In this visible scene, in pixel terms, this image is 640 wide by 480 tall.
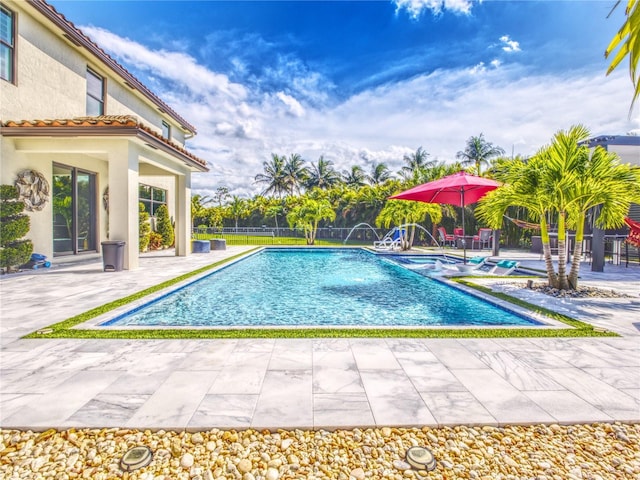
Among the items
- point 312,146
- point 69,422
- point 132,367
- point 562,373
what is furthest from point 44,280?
point 312,146

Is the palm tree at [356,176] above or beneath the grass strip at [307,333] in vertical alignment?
above

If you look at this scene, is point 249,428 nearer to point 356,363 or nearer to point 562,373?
point 356,363

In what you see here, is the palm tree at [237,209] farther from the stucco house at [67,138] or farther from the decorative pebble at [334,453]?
the decorative pebble at [334,453]

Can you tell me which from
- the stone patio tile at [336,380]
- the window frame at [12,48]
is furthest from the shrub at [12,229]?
the stone patio tile at [336,380]

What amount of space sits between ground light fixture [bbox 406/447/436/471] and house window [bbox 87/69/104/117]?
14.0m

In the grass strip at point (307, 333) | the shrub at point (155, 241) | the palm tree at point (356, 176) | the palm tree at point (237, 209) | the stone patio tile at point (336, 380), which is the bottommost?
the stone patio tile at point (336, 380)

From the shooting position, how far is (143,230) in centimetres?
1416

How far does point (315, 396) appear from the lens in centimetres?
276

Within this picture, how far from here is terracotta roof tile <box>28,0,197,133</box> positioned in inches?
343

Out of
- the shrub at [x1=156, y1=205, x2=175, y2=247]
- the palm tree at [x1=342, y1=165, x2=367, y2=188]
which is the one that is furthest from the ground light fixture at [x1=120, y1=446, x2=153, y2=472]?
the palm tree at [x1=342, y1=165, x2=367, y2=188]

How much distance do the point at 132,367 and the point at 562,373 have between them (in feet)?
13.7

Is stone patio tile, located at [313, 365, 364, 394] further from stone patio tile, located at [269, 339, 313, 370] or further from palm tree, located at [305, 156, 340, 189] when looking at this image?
palm tree, located at [305, 156, 340, 189]

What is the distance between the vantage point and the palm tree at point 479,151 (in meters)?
32.7

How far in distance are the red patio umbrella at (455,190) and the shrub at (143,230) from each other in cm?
1054
